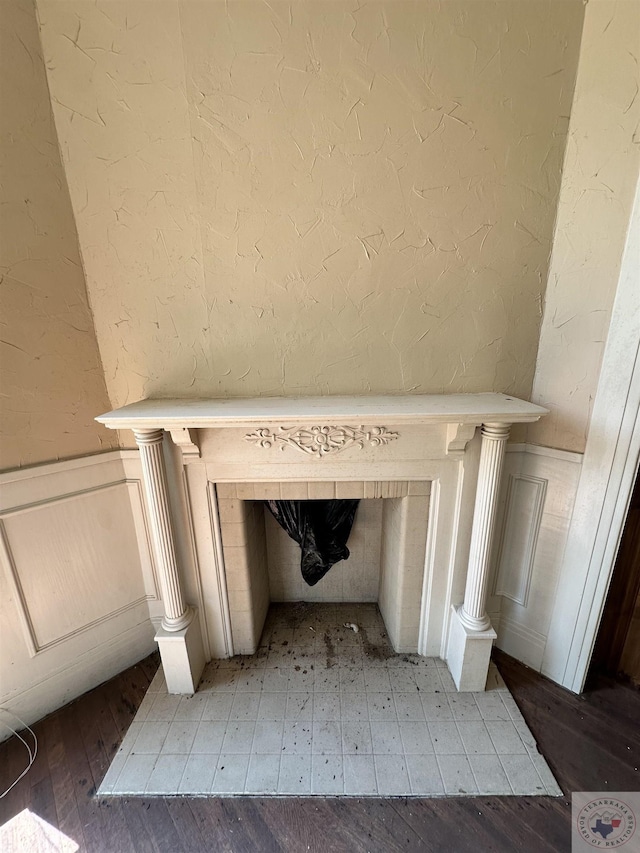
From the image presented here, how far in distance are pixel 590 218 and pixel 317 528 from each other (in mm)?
1848

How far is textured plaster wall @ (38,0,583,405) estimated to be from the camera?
Result: 137 centimetres

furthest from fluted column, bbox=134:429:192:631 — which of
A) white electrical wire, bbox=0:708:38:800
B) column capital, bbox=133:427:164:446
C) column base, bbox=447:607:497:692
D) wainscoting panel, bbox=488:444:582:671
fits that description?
wainscoting panel, bbox=488:444:582:671

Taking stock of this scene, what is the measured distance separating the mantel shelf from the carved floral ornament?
0.42 ft

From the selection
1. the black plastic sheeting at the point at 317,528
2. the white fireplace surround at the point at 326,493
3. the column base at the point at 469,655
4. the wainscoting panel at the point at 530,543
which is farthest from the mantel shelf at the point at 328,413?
the column base at the point at 469,655

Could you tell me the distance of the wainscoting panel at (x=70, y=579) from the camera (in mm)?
1598

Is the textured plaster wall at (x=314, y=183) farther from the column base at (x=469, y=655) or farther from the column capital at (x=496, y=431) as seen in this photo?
the column base at (x=469, y=655)

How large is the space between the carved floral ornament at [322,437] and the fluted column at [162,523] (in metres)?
0.38

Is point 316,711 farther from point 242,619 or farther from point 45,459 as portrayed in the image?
point 45,459

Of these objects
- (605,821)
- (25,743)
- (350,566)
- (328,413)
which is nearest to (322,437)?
(328,413)

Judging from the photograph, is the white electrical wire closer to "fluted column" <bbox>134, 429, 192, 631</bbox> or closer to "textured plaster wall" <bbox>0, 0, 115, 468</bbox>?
"fluted column" <bbox>134, 429, 192, 631</bbox>

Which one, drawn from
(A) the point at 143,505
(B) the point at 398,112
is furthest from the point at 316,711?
(B) the point at 398,112

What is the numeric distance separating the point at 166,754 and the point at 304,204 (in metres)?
2.27

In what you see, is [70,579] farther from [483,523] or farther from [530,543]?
[530,543]

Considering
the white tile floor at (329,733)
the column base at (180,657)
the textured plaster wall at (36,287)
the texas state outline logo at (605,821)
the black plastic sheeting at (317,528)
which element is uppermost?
the textured plaster wall at (36,287)
